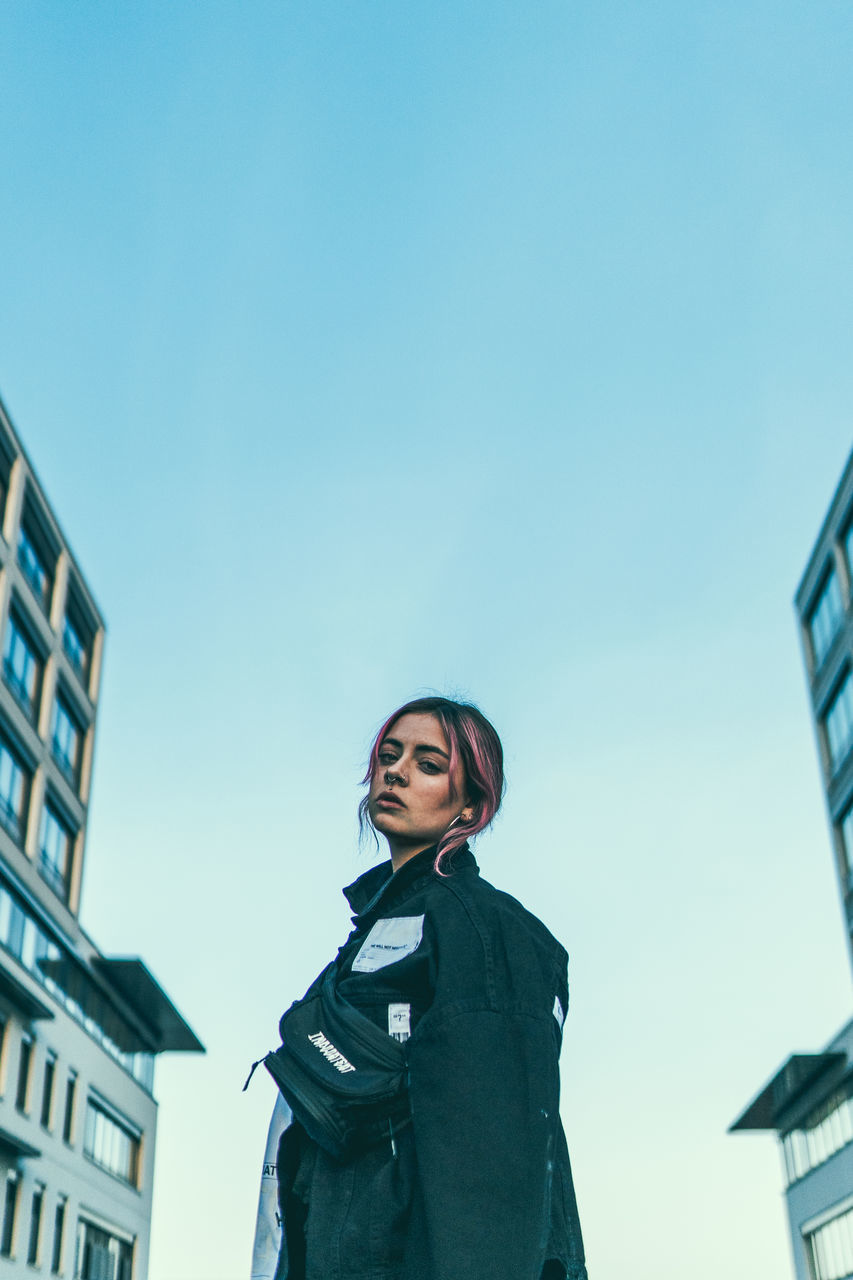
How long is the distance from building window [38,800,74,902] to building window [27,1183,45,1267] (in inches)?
332

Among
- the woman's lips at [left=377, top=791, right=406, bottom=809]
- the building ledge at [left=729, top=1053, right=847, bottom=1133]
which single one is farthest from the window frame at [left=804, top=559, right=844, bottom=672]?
the woman's lips at [left=377, top=791, right=406, bottom=809]

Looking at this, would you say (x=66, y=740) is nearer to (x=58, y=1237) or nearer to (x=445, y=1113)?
(x=58, y=1237)

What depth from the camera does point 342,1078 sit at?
2.39 m

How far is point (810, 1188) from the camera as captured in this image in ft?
151

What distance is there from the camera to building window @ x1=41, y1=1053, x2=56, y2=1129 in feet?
115

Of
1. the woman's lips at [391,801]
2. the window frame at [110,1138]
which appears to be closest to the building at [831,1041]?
the window frame at [110,1138]

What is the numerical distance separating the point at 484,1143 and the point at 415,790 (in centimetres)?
95

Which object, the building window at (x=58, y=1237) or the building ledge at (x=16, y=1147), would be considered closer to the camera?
the building ledge at (x=16, y=1147)

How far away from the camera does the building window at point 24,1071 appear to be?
3322 cm

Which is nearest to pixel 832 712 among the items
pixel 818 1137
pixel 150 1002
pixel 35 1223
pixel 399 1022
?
pixel 818 1137

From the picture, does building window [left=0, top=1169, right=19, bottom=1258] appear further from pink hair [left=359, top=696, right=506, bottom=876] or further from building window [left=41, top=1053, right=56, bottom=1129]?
pink hair [left=359, top=696, right=506, bottom=876]

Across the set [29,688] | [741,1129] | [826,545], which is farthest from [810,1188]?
[29,688]

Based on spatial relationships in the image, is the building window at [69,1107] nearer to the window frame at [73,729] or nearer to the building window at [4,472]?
the window frame at [73,729]

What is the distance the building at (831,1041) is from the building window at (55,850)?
79.0 ft
